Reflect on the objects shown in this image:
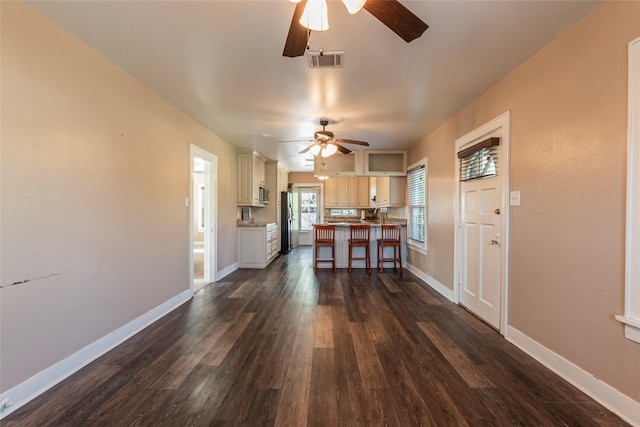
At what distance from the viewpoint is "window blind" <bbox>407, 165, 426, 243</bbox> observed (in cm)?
477

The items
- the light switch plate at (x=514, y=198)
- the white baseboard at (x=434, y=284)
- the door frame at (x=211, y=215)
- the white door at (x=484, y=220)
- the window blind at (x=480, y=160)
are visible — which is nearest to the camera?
the light switch plate at (x=514, y=198)

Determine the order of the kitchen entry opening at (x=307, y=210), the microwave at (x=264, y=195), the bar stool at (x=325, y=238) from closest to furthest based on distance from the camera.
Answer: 1. the bar stool at (x=325, y=238)
2. the microwave at (x=264, y=195)
3. the kitchen entry opening at (x=307, y=210)

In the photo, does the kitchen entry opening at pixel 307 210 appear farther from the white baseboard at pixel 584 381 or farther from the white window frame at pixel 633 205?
the white window frame at pixel 633 205

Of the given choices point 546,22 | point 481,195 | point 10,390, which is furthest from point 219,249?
point 546,22

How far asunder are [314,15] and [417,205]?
424 centimetres

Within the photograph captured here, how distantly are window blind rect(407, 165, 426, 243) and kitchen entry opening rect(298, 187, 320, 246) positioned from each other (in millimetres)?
3808

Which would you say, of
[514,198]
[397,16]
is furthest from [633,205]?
[397,16]

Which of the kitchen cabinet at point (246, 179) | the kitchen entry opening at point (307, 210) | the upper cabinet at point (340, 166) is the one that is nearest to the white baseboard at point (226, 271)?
the kitchen cabinet at point (246, 179)

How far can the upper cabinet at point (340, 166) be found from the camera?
5.43 meters

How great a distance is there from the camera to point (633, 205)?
1.50 meters

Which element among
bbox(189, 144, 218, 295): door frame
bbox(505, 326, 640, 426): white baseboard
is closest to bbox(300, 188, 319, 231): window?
bbox(189, 144, 218, 295): door frame

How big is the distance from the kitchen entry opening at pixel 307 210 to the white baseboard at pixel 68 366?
20.2 ft

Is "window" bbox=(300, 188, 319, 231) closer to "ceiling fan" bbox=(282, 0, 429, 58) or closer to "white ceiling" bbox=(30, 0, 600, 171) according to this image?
"white ceiling" bbox=(30, 0, 600, 171)

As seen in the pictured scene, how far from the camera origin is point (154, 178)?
291 centimetres
